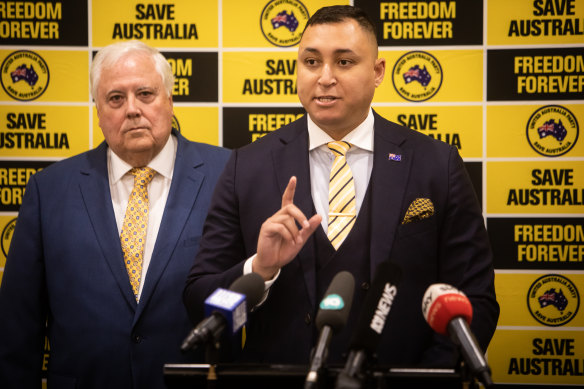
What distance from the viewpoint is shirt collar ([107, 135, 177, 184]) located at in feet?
7.29

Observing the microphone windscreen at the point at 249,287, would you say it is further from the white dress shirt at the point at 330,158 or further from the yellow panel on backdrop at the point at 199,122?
the yellow panel on backdrop at the point at 199,122

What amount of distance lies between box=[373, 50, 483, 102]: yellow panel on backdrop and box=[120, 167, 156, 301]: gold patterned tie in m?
1.44

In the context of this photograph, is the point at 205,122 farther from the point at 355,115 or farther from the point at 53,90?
the point at 355,115

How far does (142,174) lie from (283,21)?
1.22m

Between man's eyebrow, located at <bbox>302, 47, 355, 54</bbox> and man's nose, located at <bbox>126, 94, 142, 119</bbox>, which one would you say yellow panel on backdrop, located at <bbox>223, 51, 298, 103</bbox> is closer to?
man's nose, located at <bbox>126, 94, 142, 119</bbox>

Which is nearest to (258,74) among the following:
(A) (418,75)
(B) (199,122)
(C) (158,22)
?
(B) (199,122)

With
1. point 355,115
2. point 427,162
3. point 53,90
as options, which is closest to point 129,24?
point 53,90

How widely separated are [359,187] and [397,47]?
4.41 ft

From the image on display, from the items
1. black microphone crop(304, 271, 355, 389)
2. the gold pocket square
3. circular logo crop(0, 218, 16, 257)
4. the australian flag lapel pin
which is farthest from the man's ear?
circular logo crop(0, 218, 16, 257)

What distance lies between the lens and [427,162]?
1846 mm

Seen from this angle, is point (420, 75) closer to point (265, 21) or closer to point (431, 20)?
point (431, 20)

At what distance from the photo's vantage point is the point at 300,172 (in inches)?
72.9

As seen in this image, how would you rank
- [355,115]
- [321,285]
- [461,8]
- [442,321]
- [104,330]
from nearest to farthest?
[442,321] < [321,285] < [355,115] < [104,330] < [461,8]

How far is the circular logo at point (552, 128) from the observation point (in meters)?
2.90
